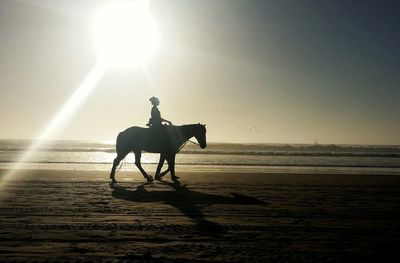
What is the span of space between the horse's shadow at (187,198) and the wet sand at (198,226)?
0.03 m

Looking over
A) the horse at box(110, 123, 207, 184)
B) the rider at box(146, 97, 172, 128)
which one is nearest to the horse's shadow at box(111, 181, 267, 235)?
the horse at box(110, 123, 207, 184)

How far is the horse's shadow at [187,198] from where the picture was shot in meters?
9.66

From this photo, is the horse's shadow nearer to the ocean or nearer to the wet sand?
the wet sand

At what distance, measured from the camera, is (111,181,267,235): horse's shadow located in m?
9.66

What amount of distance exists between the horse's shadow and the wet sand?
3 cm

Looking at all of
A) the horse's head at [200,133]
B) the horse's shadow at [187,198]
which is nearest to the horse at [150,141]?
the horse's head at [200,133]

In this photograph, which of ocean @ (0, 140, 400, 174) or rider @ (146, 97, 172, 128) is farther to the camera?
ocean @ (0, 140, 400, 174)

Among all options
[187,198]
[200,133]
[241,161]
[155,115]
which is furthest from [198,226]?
[241,161]

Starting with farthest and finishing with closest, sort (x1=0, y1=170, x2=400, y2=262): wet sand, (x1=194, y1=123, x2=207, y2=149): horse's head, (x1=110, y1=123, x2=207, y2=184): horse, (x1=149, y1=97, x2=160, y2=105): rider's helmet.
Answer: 1. (x1=194, y1=123, x2=207, y2=149): horse's head
2. (x1=110, y1=123, x2=207, y2=184): horse
3. (x1=149, y1=97, x2=160, y2=105): rider's helmet
4. (x1=0, y1=170, x2=400, y2=262): wet sand

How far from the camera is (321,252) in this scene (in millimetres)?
6312

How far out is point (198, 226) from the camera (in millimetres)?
8312

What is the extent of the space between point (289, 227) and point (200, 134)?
441 inches

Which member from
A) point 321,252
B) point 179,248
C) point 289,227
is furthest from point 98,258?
point 289,227

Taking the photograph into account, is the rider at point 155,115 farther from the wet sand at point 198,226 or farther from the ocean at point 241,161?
the ocean at point 241,161
